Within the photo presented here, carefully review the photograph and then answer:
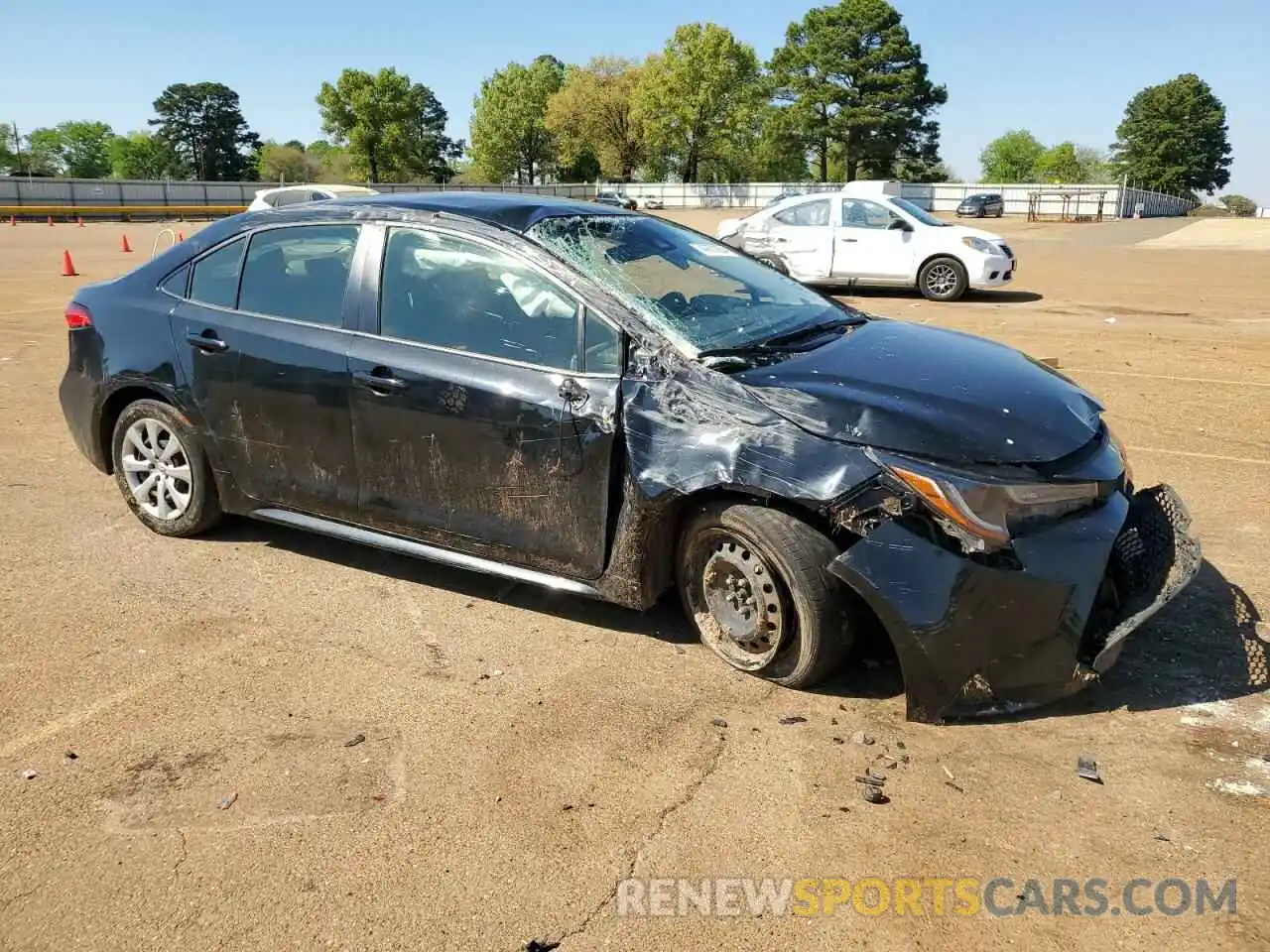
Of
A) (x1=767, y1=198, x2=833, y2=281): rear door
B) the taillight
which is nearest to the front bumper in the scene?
the taillight

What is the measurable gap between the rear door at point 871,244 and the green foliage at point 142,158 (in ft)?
386

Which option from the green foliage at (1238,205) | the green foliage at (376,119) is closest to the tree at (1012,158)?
the green foliage at (1238,205)

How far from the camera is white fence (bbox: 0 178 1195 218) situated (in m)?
49.3

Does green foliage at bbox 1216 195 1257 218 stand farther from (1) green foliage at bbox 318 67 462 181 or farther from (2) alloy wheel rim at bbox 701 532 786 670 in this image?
(2) alloy wheel rim at bbox 701 532 786 670

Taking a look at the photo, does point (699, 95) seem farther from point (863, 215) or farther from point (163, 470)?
point (163, 470)

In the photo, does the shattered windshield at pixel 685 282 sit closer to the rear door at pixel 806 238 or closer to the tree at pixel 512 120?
the rear door at pixel 806 238

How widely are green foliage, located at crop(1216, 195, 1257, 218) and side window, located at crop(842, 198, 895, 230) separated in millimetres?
92130

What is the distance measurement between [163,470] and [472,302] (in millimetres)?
2063

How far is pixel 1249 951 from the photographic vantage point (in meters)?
A: 2.39

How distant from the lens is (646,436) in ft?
11.9

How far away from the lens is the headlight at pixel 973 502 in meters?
3.16

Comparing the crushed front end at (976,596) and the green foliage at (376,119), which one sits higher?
the green foliage at (376,119)

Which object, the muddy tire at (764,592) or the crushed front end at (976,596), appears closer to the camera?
the crushed front end at (976,596)

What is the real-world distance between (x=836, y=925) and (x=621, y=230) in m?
Result: 3.02
